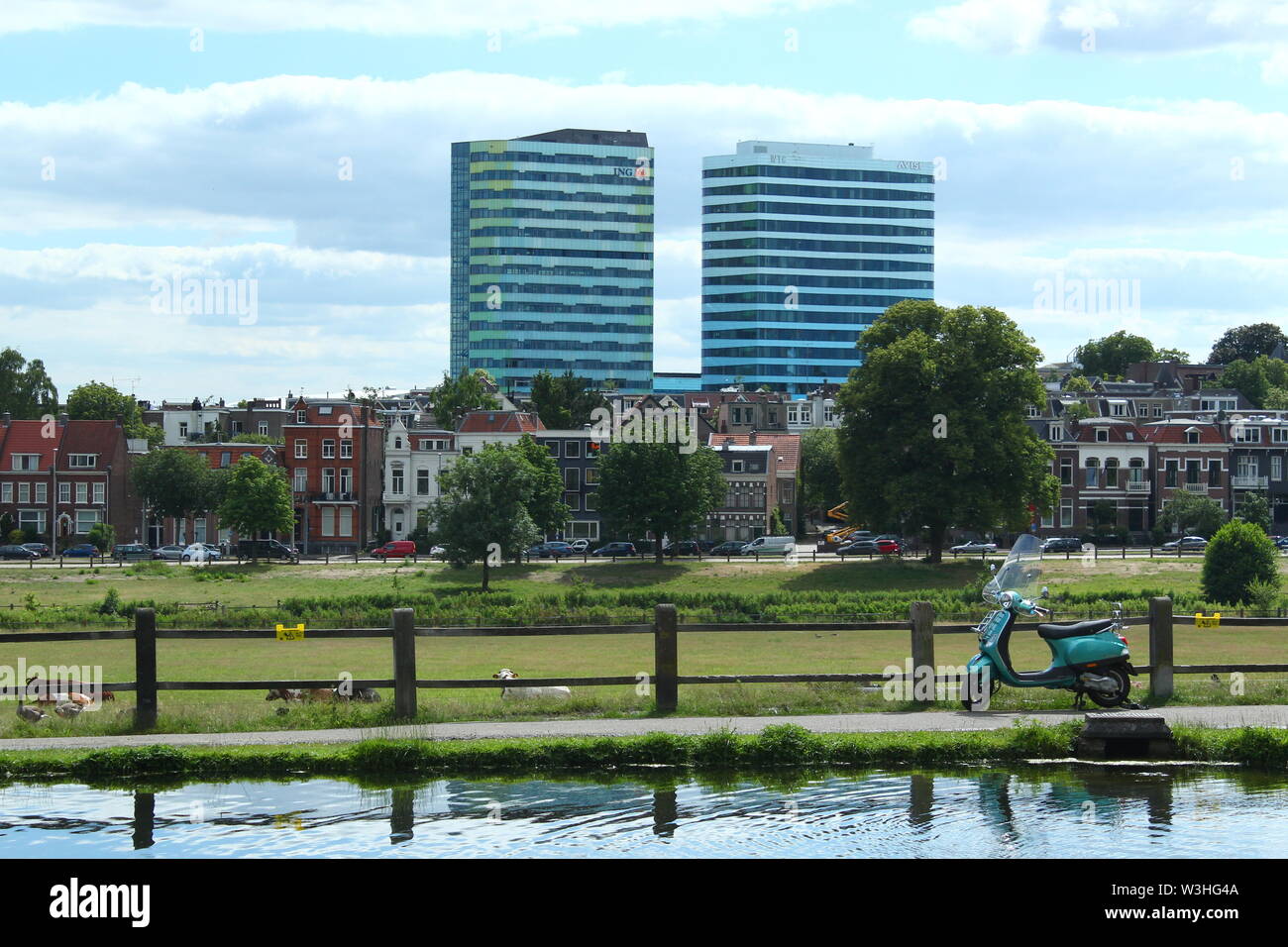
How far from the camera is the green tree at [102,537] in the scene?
104 m

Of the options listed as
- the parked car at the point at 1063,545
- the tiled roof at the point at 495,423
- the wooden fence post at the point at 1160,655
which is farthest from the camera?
the tiled roof at the point at 495,423

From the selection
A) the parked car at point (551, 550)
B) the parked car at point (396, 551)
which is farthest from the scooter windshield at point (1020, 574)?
the parked car at point (396, 551)

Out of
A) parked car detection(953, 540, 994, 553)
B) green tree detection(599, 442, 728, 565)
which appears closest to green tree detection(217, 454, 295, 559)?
green tree detection(599, 442, 728, 565)

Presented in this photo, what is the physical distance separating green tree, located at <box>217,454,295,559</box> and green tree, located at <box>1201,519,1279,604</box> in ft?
194

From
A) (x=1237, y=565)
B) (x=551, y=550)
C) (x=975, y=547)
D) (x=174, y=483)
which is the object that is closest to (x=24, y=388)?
(x=174, y=483)

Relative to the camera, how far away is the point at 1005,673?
22688 mm

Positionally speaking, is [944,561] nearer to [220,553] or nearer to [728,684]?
[220,553]

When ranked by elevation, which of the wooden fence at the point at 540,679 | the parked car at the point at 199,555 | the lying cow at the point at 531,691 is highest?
the wooden fence at the point at 540,679

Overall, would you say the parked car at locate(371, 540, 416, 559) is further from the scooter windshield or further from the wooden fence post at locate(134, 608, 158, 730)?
the scooter windshield

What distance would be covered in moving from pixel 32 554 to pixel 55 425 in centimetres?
1943

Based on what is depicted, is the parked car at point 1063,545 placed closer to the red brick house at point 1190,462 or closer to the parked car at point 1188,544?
the parked car at point 1188,544

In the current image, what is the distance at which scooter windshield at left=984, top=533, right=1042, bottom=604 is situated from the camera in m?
23.1

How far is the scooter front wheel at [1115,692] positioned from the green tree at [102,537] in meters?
92.1

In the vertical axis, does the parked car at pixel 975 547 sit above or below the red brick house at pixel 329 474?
below
